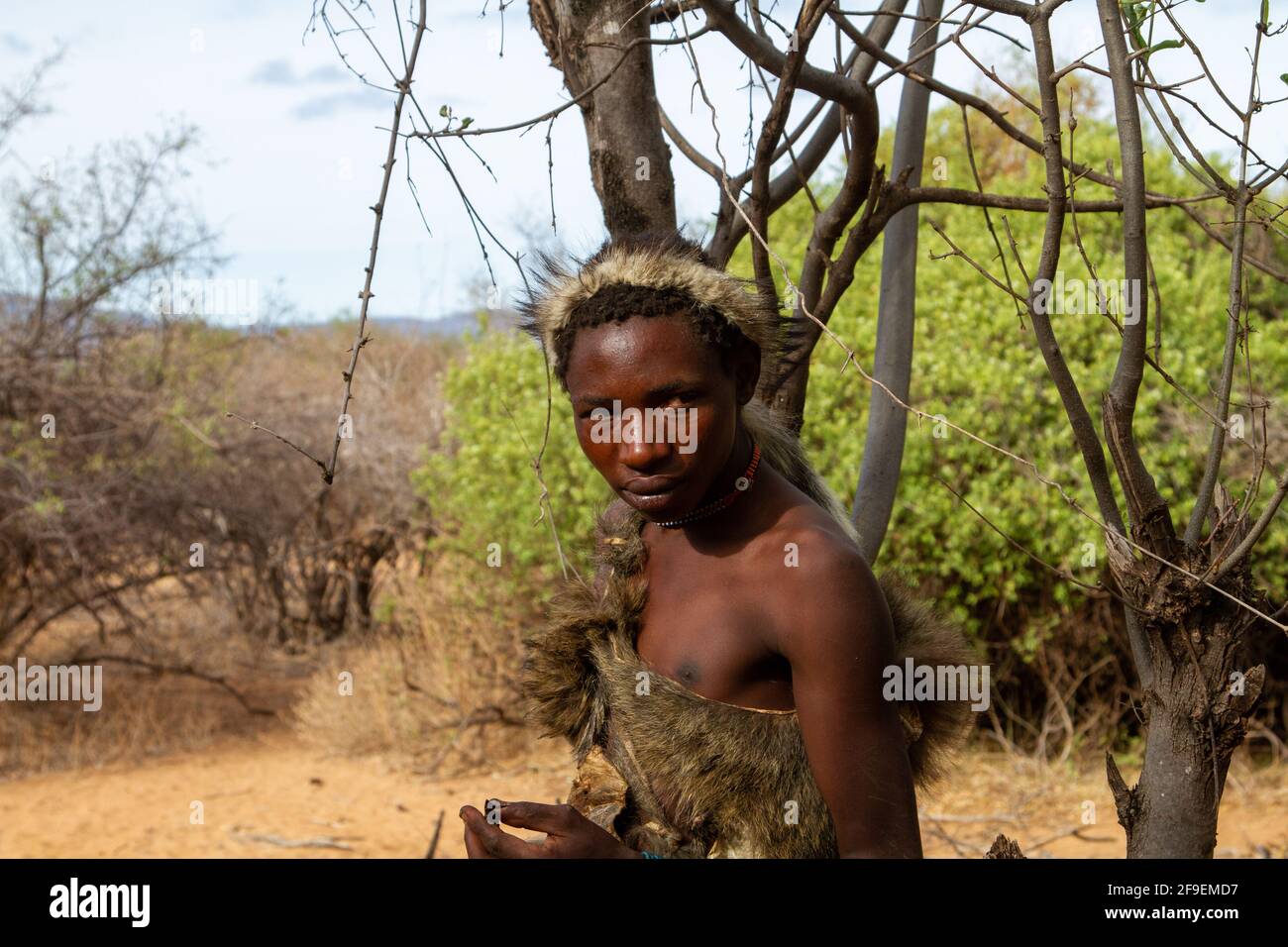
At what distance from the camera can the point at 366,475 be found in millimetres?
8914

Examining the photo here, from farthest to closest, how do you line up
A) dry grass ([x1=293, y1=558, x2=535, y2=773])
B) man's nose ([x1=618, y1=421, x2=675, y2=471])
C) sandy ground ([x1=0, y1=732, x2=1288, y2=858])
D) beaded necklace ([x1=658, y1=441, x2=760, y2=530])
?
dry grass ([x1=293, y1=558, x2=535, y2=773])
sandy ground ([x1=0, y1=732, x2=1288, y2=858])
beaded necklace ([x1=658, y1=441, x2=760, y2=530])
man's nose ([x1=618, y1=421, x2=675, y2=471])

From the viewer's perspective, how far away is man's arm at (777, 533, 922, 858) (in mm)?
1722

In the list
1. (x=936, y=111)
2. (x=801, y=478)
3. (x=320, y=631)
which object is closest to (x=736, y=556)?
(x=801, y=478)

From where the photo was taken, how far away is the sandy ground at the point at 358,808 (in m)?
5.72

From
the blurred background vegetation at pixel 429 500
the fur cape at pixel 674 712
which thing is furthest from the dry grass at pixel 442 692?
the fur cape at pixel 674 712

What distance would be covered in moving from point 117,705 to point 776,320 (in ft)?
22.9

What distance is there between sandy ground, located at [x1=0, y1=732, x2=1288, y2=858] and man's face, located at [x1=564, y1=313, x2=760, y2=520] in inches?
154

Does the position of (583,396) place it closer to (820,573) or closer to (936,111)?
(820,573)

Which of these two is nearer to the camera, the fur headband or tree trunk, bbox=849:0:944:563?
the fur headband

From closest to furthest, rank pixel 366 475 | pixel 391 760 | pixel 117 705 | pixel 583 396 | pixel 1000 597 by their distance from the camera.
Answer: pixel 583 396 < pixel 1000 597 < pixel 391 760 < pixel 117 705 < pixel 366 475
